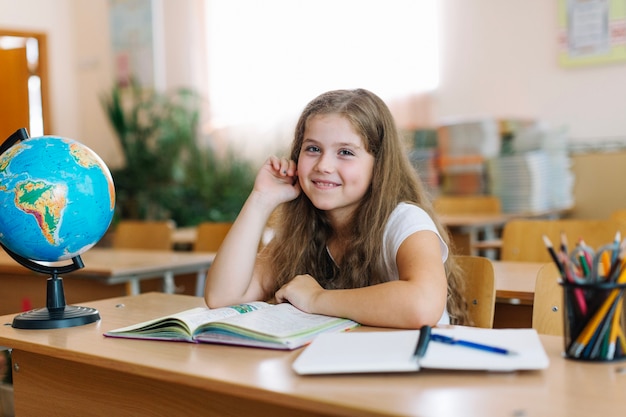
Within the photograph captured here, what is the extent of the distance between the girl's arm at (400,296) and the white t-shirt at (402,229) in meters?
0.03

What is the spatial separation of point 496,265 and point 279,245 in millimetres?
908

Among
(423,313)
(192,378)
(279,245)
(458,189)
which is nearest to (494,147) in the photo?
(458,189)

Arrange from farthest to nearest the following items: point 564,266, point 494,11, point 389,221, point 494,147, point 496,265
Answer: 1. point 494,11
2. point 494,147
3. point 496,265
4. point 389,221
5. point 564,266

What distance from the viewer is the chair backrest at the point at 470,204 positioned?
175 inches

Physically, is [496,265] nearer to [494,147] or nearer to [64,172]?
[64,172]

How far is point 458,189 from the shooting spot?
4816 millimetres

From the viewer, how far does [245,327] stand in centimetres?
136

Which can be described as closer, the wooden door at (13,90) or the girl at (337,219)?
the girl at (337,219)

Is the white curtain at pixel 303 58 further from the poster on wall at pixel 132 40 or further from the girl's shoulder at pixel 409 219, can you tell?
the girl's shoulder at pixel 409 219

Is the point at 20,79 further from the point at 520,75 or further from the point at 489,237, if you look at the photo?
the point at 489,237

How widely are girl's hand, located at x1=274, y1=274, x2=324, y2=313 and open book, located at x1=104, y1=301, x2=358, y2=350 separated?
0.05 ft

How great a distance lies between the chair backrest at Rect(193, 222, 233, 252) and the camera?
12.1 ft

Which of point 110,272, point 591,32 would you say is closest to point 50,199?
point 110,272

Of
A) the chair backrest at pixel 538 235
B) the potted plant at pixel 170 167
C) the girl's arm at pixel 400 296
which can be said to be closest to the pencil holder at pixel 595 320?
the girl's arm at pixel 400 296
